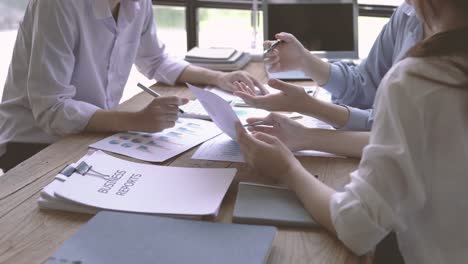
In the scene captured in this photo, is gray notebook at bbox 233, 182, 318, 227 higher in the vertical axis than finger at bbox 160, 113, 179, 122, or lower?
lower

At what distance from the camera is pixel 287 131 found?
1476 mm

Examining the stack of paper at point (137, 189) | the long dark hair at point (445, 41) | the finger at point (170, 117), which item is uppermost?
the long dark hair at point (445, 41)

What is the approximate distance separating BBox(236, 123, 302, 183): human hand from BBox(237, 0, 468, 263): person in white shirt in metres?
0.21

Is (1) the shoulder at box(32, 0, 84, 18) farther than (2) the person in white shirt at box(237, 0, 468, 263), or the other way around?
(1) the shoulder at box(32, 0, 84, 18)

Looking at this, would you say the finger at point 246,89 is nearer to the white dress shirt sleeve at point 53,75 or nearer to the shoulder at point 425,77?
the white dress shirt sleeve at point 53,75

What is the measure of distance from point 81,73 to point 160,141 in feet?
1.47

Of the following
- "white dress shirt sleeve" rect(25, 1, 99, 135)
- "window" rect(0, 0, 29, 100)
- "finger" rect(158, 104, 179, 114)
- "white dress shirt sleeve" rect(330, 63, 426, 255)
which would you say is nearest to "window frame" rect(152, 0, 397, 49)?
"window" rect(0, 0, 29, 100)

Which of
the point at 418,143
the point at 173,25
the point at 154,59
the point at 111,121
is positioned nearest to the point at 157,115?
the point at 111,121

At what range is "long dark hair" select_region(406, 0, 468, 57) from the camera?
3.03 feet

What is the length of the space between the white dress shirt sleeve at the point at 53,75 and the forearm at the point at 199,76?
0.56 meters

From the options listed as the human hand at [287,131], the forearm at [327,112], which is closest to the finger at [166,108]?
the human hand at [287,131]

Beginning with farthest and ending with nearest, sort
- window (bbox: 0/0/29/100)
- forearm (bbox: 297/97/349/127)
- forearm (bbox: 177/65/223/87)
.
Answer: window (bbox: 0/0/29/100), forearm (bbox: 177/65/223/87), forearm (bbox: 297/97/349/127)

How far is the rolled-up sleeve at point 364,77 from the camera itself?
71.4 inches

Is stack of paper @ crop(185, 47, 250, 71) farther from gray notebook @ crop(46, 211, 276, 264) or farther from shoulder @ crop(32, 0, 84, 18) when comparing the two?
gray notebook @ crop(46, 211, 276, 264)
